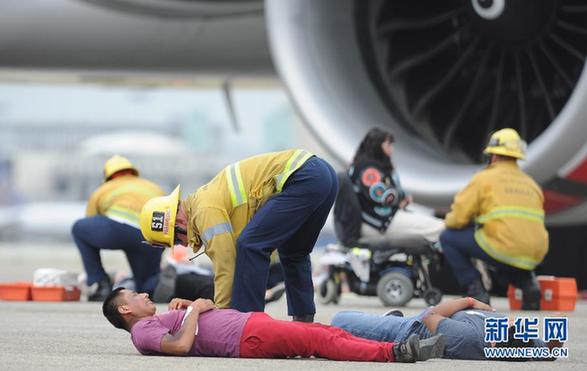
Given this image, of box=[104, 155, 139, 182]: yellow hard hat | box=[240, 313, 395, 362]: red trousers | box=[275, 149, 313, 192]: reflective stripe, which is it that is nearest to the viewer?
box=[240, 313, 395, 362]: red trousers

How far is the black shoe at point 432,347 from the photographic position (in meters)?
5.13

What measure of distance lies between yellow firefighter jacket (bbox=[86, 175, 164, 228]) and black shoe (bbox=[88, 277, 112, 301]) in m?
0.48

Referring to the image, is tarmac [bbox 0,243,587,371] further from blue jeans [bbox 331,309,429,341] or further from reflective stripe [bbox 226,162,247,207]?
reflective stripe [bbox 226,162,247,207]

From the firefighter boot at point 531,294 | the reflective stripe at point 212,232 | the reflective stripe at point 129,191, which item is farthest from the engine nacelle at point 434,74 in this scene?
the reflective stripe at point 212,232

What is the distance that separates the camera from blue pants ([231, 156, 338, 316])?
5.78m

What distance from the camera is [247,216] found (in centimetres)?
596

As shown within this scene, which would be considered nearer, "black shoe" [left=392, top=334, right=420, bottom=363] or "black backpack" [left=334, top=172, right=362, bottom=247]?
"black shoe" [left=392, top=334, right=420, bottom=363]

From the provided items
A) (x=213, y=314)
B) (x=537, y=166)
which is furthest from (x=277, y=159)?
(x=537, y=166)

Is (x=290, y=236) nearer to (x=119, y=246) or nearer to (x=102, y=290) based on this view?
(x=119, y=246)

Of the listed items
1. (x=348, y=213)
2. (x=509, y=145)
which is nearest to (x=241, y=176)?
(x=509, y=145)

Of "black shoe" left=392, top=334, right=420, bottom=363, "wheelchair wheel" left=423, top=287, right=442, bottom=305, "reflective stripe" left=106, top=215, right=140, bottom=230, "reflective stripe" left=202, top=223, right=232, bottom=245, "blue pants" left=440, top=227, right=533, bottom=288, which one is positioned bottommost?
"wheelchair wheel" left=423, top=287, right=442, bottom=305

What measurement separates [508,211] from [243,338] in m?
3.66

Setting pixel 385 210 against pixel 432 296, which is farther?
pixel 385 210

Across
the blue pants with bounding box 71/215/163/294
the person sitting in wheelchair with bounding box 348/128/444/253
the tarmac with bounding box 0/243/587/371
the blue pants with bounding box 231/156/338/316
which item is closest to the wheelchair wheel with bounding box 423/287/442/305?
the person sitting in wheelchair with bounding box 348/128/444/253
